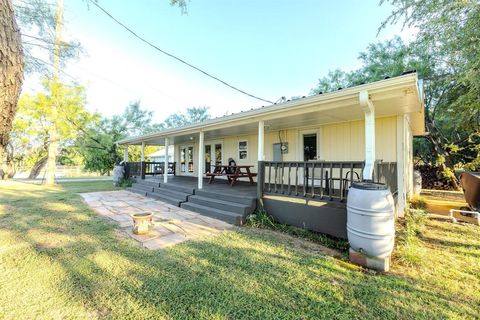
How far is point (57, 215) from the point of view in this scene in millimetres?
5258

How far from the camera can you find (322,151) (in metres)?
6.64

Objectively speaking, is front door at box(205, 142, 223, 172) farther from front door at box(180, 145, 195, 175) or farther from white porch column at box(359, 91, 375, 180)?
white porch column at box(359, 91, 375, 180)

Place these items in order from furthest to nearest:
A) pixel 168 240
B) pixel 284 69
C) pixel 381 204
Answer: pixel 284 69, pixel 168 240, pixel 381 204

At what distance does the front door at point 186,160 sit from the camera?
12.0 meters

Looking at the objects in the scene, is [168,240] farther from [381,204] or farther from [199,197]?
[381,204]

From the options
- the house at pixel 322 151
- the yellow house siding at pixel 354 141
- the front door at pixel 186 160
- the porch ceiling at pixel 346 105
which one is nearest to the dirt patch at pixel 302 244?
the house at pixel 322 151

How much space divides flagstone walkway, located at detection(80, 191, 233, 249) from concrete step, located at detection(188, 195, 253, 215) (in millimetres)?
372

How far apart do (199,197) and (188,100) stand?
24.9 metres

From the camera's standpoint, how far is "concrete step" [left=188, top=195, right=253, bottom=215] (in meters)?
5.01

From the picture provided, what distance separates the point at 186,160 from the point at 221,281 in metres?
10.3

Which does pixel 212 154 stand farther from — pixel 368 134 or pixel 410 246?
pixel 410 246

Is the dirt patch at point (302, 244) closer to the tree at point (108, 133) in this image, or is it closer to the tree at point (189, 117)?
the tree at point (108, 133)

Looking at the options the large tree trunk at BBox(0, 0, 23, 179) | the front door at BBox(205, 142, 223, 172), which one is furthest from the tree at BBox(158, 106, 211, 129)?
the large tree trunk at BBox(0, 0, 23, 179)

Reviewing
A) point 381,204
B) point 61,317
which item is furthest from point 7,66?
point 381,204
